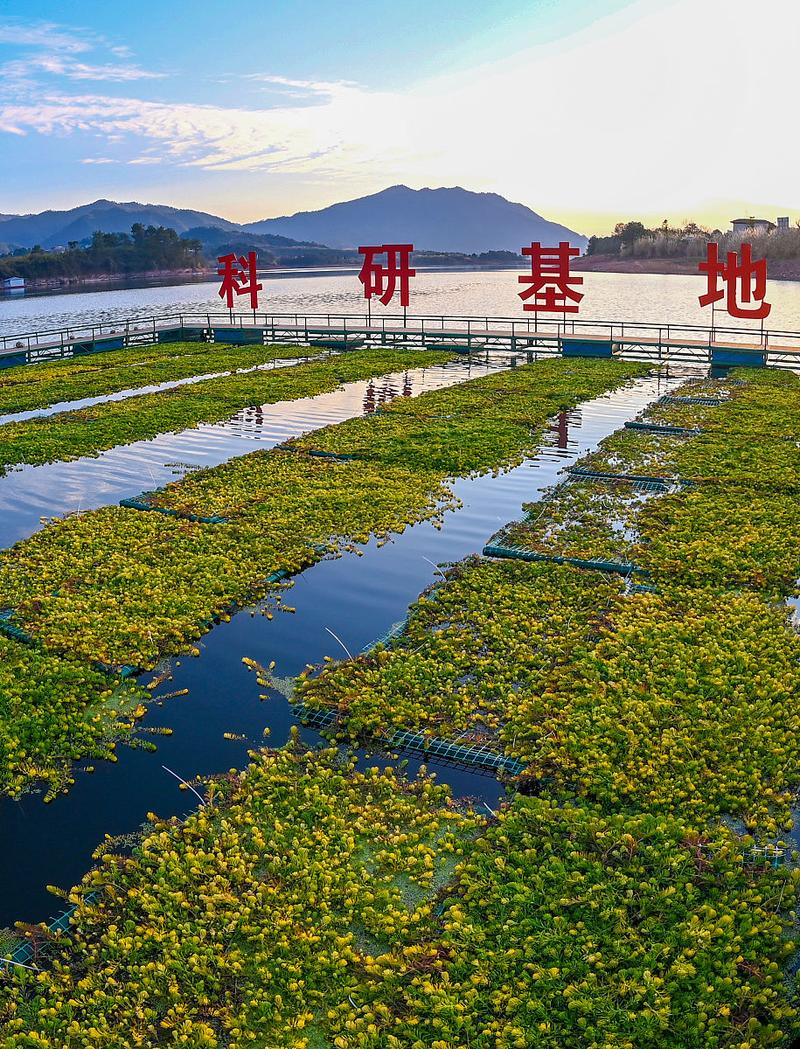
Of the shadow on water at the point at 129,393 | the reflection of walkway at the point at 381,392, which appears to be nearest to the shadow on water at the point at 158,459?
the reflection of walkway at the point at 381,392

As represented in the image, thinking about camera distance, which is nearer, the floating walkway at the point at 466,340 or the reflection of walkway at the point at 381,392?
the reflection of walkway at the point at 381,392

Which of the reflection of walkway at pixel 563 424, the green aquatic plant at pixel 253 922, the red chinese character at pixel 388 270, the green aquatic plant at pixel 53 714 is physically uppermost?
the red chinese character at pixel 388 270

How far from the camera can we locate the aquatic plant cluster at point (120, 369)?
2486 centimetres

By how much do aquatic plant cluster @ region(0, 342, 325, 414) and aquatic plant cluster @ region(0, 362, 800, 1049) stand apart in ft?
61.9

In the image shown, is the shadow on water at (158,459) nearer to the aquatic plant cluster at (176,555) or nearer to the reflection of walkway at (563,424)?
the aquatic plant cluster at (176,555)

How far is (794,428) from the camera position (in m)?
19.0

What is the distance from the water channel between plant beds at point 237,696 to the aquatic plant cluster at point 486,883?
0.43 metres

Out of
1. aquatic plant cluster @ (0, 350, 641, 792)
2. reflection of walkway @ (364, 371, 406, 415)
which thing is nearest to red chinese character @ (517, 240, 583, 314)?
reflection of walkway @ (364, 371, 406, 415)

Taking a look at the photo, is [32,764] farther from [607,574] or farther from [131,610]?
[607,574]

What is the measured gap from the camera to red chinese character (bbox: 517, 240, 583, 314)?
3103cm

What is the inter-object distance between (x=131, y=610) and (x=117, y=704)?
1.92 metres

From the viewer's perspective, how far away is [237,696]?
8750mm

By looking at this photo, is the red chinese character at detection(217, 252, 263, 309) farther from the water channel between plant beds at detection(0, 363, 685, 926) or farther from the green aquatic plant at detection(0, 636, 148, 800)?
the green aquatic plant at detection(0, 636, 148, 800)

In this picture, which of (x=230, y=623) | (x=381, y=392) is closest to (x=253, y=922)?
(x=230, y=623)
